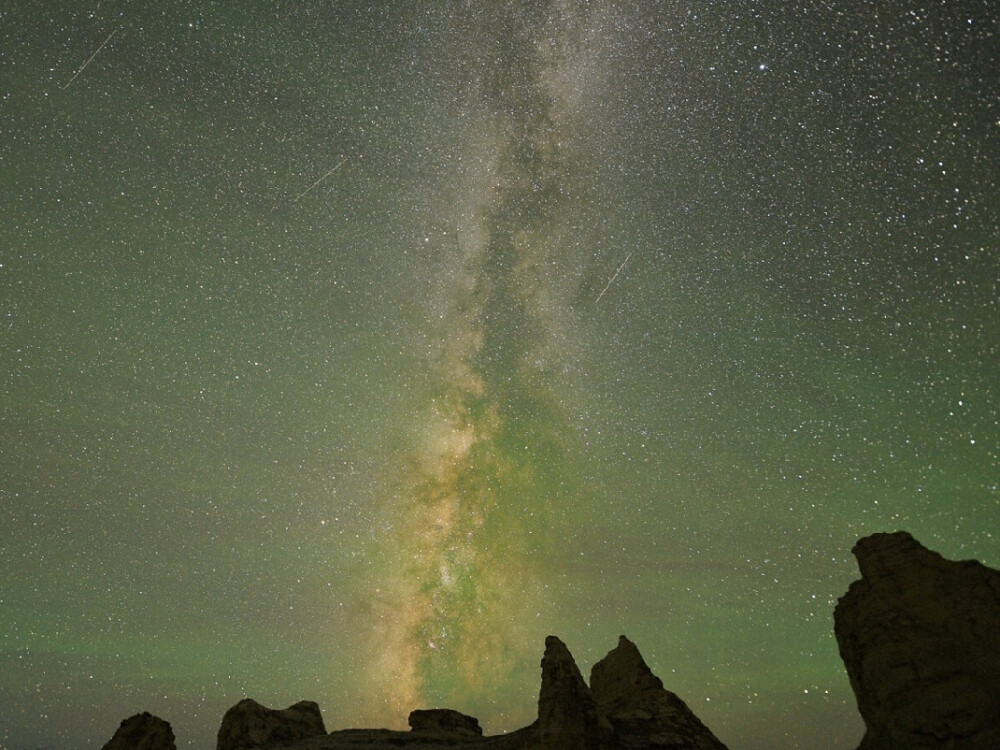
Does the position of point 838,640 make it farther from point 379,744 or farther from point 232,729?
point 232,729

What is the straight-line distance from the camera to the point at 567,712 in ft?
82.9

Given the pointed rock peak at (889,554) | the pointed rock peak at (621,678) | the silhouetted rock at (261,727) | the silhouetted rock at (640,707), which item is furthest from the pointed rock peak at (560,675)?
the silhouetted rock at (261,727)

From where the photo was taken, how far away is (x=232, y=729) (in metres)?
37.0

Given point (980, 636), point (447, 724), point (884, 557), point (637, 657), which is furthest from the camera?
point (447, 724)

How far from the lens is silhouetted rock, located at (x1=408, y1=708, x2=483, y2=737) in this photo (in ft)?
140

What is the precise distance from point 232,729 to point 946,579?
125 feet

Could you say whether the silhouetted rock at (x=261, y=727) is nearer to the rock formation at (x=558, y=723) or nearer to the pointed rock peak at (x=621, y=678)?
the rock formation at (x=558, y=723)

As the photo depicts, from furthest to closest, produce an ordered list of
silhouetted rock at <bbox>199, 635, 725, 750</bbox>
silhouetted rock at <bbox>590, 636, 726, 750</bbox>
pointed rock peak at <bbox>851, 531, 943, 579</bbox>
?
silhouetted rock at <bbox>590, 636, 726, 750</bbox> < pointed rock peak at <bbox>851, 531, 943, 579</bbox> < silhouetted rock at <bbox>199, 635, 725, 750</bbox>

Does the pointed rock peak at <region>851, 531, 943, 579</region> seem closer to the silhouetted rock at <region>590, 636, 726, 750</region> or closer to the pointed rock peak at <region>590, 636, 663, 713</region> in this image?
the silhouetted rock at <region>590, 636, 726, 750</region>

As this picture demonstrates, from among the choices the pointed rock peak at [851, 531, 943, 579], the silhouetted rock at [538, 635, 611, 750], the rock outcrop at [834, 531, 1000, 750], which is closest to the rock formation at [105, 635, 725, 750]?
the silhouetted rock at [538, 635, 611, 750]

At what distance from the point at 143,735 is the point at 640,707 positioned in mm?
24532

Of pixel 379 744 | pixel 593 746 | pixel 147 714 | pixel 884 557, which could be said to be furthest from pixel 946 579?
pixel 147 714

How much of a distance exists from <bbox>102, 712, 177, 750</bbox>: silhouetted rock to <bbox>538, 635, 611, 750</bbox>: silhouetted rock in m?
18.4

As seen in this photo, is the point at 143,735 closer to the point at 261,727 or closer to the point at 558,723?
the point at 261,727
